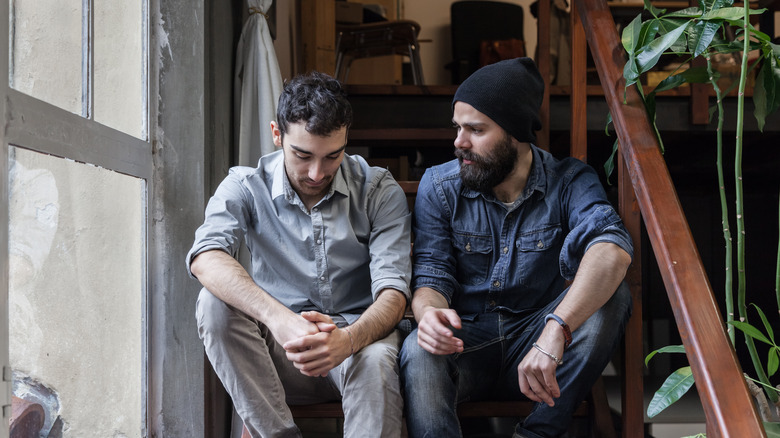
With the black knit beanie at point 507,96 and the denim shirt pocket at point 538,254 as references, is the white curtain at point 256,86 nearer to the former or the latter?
the black knit beanie at point 507,96

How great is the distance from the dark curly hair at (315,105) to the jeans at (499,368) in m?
0.53

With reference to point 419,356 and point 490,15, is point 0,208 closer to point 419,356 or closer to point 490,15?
point 419,356

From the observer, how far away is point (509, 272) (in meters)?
1.75

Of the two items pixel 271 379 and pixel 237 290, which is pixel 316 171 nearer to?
pixel 237 290

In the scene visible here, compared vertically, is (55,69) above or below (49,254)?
above

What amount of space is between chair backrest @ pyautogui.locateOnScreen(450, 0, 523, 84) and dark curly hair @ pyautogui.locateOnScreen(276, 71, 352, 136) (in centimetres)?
360

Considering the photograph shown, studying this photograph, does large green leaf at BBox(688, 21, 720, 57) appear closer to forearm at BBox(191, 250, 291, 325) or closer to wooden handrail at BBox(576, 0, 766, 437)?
wooden handrail at BBox(576, 0, 766, 437)

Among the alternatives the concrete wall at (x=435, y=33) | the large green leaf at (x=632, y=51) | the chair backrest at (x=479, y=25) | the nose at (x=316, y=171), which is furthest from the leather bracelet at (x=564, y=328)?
the concrete wall at (x=435, y=33)

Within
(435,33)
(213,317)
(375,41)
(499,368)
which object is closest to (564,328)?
(499,368)

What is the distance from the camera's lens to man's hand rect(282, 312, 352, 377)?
1433 mm

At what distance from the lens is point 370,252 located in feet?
5.69

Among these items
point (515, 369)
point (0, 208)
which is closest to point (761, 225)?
point (515, 369)

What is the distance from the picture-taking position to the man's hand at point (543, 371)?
→ 1.46 meters

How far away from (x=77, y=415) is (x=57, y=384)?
14 cm
